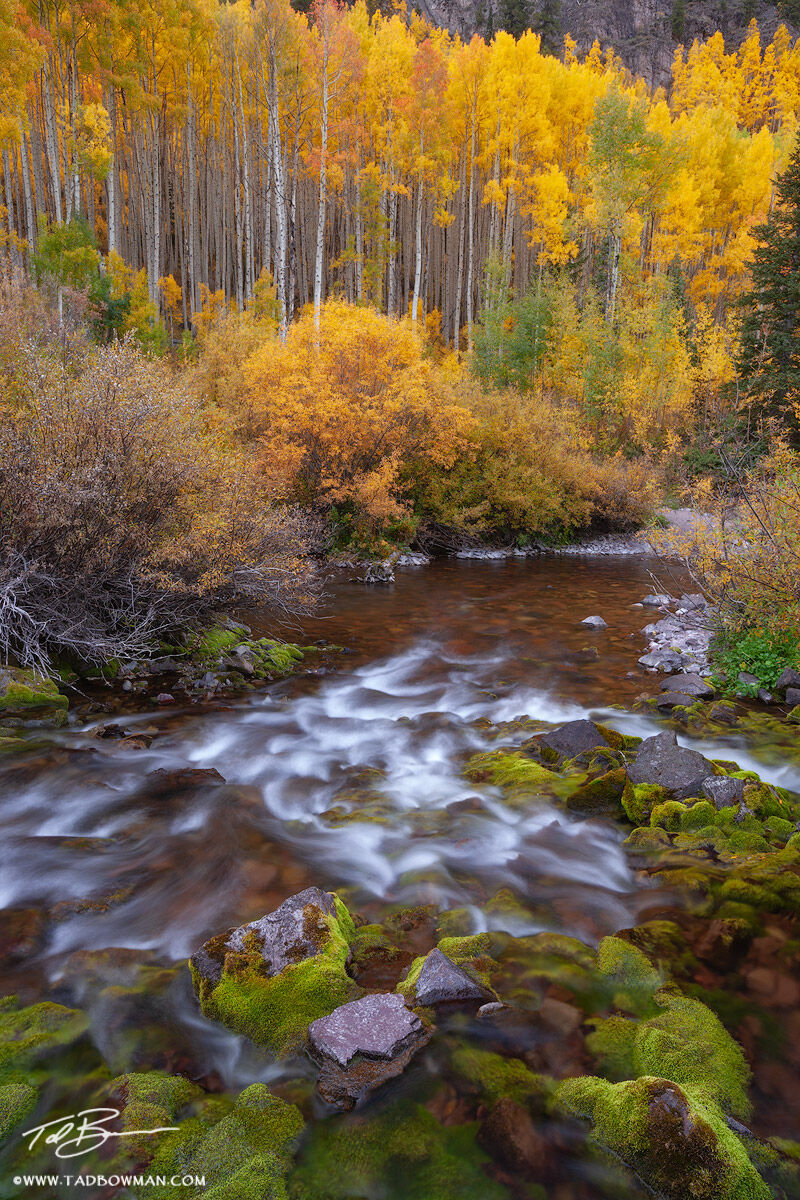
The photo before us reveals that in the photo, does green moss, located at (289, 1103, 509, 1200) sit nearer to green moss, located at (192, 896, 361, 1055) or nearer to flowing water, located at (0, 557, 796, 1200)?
flowing water, located at (0, 557, 796, 1200)

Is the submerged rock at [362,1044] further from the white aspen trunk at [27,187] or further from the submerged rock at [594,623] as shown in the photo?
the white aspen trunk at [27,187]

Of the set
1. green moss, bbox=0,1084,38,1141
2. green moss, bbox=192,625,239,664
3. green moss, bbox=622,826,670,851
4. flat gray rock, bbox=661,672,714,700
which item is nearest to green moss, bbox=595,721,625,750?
green moss, bbox=622,826,670,851

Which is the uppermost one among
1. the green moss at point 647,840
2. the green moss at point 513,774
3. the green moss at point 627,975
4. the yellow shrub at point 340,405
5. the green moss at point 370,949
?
the yellow shrub at point 340,405

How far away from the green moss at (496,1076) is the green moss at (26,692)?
602 centimetres

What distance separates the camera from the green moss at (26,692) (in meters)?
7.30

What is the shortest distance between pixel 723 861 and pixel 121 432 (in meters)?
7.80

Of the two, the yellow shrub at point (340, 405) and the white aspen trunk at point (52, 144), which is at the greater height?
the white aspen trunk at point (52, 144)

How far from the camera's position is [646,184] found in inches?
1404

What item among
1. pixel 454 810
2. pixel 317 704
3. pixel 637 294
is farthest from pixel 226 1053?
pixel 637 294

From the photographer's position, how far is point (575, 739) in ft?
22.7

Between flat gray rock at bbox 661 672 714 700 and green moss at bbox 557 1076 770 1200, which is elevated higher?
green moss at bbox 557 1076 770 1200

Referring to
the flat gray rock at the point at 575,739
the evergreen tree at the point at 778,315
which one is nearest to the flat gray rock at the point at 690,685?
the flat gray rock at the point at 575,739

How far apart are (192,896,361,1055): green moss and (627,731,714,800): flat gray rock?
343cm

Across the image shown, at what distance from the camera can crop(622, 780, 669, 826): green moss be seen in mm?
5625
